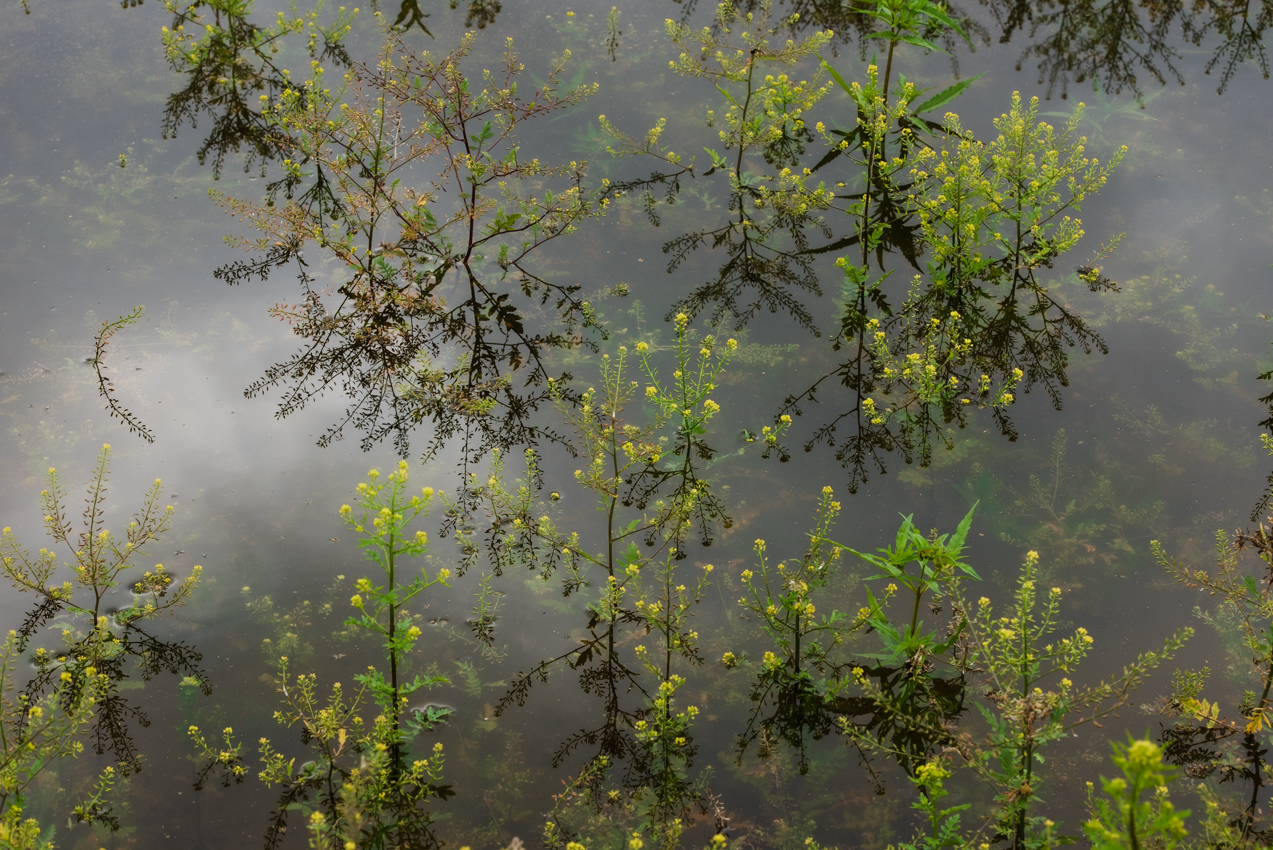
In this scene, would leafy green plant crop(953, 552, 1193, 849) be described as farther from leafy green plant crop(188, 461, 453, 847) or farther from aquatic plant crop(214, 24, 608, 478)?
aquatic plant crop(214, 24, 608, 478)

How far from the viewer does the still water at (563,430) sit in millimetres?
3010

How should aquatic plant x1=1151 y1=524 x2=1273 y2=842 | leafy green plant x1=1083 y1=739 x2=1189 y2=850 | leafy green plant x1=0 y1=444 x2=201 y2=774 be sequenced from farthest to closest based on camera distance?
leafy green plant x1=0 y1=444 x2=201 y2=774
aquatic plant x1=1151 y1=524 x2=1273 y2=842
leafy green plant x1=1083 y1=739 x2=1189 y2=850

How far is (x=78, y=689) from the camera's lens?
3057 millimetres

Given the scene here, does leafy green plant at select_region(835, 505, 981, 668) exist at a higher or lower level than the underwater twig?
lower

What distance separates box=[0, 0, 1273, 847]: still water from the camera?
9.87 feet

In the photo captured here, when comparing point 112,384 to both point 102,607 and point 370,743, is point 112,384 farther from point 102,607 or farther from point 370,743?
point 370,743

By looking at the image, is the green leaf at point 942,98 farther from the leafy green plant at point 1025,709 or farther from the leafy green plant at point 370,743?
the leafy green plant at point 370,743

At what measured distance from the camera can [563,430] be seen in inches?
147

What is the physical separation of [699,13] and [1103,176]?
8.11 feet

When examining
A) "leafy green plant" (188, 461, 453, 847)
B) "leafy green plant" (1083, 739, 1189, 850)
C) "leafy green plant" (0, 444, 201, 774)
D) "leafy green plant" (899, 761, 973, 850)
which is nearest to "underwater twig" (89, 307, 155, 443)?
"leafy green plant" (0, 444, 201, 774)

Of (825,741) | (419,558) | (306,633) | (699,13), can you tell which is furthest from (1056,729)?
(699,13)

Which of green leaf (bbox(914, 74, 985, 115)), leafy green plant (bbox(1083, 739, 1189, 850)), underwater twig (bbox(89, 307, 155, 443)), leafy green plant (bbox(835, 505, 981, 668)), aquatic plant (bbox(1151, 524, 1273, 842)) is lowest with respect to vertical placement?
leafy green plant (bbox(1083, 739, 1189, 850))

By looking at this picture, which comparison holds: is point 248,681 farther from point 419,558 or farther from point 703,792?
point 703,792

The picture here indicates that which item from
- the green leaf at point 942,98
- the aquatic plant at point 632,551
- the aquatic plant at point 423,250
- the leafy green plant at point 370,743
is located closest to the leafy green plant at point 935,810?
the aquatic plant at point 632,551
